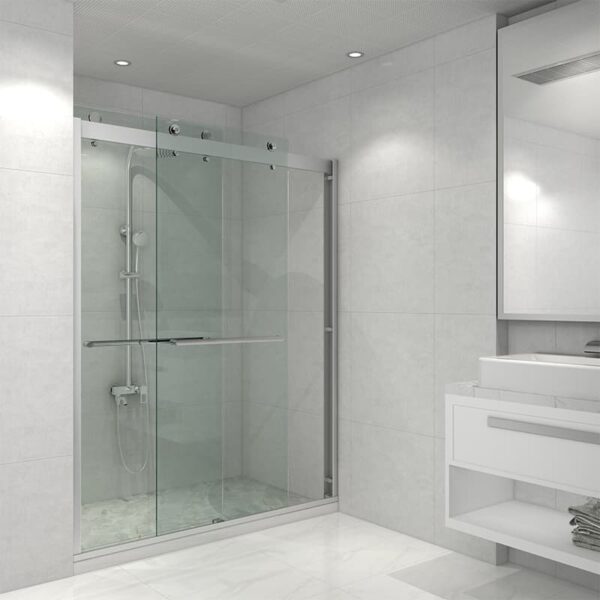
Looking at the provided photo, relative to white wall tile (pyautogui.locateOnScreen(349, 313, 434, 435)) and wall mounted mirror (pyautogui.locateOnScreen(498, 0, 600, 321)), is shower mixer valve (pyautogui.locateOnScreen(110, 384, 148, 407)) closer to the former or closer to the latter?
white wall tile (pyautogui.locateOnScreen(349, 313, 434, 435))

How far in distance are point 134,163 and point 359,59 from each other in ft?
4.40

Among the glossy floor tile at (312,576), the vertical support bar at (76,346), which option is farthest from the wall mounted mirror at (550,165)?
the vertical support bar at (76,346)

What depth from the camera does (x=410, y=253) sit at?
11.5 feet

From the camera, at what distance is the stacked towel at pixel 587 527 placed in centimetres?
252

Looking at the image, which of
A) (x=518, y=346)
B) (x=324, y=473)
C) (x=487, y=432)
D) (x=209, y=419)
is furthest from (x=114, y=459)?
(x=518, y=346)

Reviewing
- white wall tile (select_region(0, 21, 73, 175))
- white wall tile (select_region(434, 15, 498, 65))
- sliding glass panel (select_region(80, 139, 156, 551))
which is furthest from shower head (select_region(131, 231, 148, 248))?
white wall tile (select_region(434, 15, 498, 65))

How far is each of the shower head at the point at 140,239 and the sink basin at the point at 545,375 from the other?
157 centimetres

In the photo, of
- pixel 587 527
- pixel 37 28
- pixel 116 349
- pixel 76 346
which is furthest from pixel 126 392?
pixel 587 527

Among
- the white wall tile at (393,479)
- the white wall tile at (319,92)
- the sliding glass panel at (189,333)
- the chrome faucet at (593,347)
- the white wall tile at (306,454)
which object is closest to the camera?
the chrome faucet at (593,347)

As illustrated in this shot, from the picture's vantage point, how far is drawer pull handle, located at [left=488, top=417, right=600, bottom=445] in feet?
7.88

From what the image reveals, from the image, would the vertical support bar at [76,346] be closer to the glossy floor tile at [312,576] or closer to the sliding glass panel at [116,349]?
the sliding glass panel at [116,349]

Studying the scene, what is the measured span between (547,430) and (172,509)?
176 cm

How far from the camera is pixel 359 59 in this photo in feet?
12.1

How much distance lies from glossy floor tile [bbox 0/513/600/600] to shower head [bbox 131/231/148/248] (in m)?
1.42
